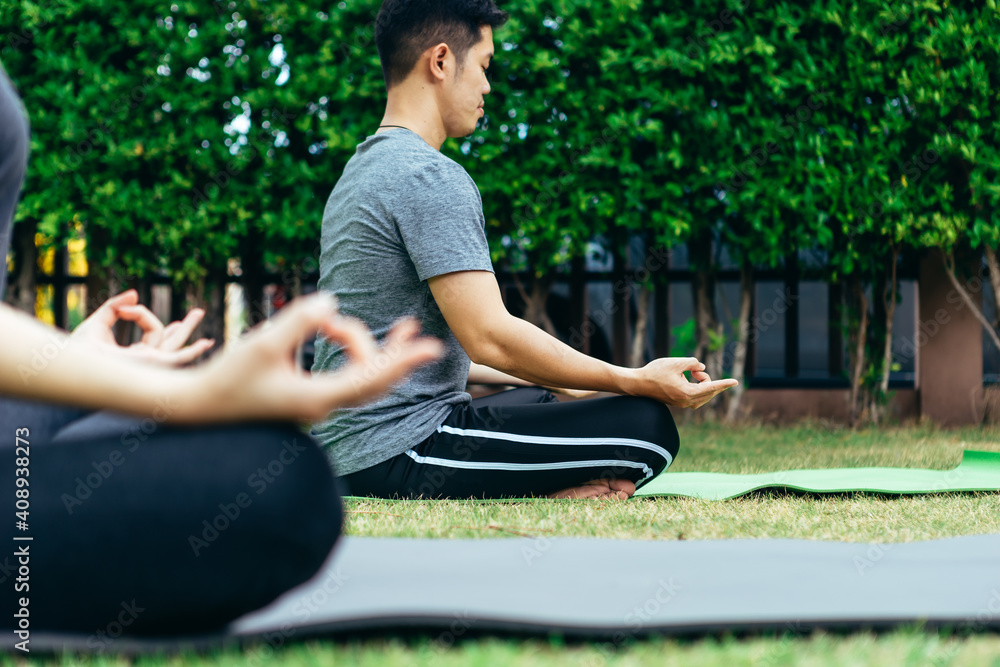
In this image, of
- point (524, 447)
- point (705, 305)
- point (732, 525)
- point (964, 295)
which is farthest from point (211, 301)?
point (964, 295)

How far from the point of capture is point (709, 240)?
5980 mm

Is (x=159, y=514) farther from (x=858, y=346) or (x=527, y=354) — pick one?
(x=858, y=346)

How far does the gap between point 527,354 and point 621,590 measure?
1114 millimetres

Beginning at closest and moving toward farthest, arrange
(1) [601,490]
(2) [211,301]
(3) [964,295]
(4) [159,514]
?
(4) [159,514]
(1) [601,490]
(3) [964,295]
(2) [211,301]

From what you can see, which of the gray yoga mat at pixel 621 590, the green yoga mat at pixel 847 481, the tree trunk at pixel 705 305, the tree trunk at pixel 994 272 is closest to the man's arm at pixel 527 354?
the green yoga mat at pixel 847 481

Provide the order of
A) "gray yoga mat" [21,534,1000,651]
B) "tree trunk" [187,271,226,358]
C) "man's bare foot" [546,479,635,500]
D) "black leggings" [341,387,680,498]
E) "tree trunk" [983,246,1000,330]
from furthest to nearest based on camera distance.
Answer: "tree trunk" [187,271,226,358], "tree trunk" [983,246,1000,330], "man's bare foot" [546,479,635,500], "black leggings" [341,387,680,498], "gray yoga mat" [21,534,1000,651]

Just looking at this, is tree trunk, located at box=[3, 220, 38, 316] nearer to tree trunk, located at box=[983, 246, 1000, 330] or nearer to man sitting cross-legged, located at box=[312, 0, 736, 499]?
man sitting cross-legged, located at box=[312, 0, 736, 499]

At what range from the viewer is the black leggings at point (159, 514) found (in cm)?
117

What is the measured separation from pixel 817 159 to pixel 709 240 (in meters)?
0.91

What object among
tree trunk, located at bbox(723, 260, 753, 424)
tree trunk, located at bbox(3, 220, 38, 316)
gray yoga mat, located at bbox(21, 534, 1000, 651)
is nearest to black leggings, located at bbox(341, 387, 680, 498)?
gray yoga mat, located at bbox(21, 534, 1000, 651)

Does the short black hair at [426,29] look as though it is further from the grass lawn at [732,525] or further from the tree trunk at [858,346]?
the tree trunk at [858,346]

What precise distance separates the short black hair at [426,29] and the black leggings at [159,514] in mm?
1950

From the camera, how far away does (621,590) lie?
60.7 inches

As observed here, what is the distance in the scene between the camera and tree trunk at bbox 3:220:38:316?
242 inches
